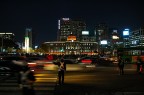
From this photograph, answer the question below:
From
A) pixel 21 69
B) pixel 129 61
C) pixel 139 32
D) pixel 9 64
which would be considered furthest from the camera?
pixel 139 32

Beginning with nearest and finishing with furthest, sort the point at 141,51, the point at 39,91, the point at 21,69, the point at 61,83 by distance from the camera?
the point at 21,69, the point at 39,91, the point at 61,83, the point at 141,51

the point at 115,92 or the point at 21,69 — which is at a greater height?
the point at 21,69

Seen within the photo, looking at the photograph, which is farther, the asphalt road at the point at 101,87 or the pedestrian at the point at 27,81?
the asphalt road at the point at 101,87

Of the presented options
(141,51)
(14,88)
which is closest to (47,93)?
(14,88)

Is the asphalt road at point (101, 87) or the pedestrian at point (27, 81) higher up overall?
the pedestrian at point (27, 81)

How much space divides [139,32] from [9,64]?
159m

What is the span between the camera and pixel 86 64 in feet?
131

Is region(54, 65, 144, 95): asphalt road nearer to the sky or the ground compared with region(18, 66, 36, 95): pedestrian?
nearer to the ground

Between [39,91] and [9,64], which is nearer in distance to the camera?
[39,91]

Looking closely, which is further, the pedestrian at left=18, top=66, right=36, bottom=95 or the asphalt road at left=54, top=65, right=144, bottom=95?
the asphalt road at left=54, top=65, right=144, bottom=95

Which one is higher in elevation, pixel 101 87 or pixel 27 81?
pixel 27 81

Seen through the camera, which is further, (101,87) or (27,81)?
(101,87)

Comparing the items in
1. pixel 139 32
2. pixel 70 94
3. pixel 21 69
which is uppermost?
pixel 139 32

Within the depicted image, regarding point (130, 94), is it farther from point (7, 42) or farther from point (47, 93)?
point (7, 42)
